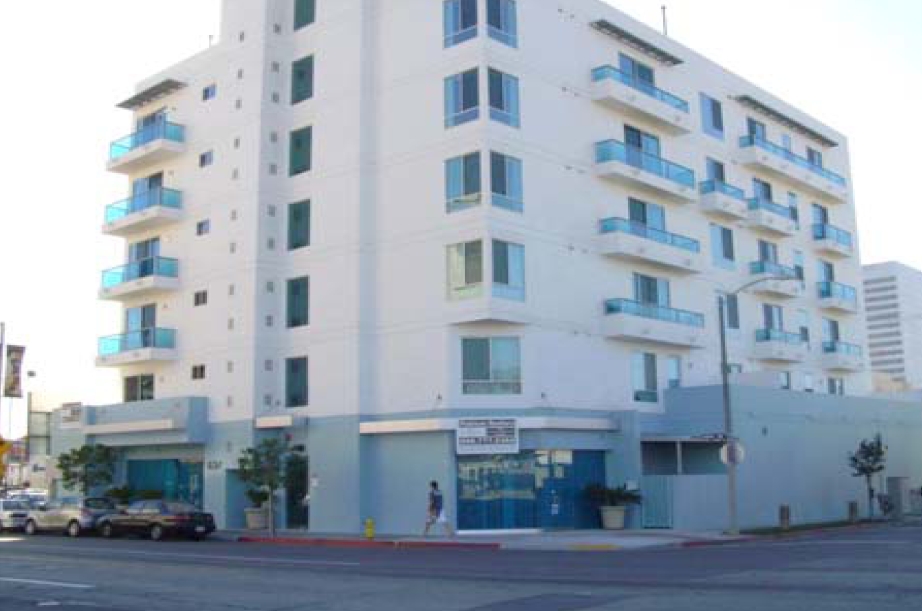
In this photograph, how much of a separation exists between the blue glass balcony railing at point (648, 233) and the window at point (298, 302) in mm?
11999

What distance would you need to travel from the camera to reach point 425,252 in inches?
1452

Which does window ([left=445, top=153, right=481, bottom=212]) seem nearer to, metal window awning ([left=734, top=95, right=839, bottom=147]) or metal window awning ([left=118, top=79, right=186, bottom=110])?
metal window awning ([left=118, top=79, right=186, bottom=110])

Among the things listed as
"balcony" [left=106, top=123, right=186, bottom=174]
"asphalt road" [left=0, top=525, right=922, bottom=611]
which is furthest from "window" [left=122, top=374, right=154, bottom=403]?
"asphalt road" [left=0, top=525, right=922, bottom=611]

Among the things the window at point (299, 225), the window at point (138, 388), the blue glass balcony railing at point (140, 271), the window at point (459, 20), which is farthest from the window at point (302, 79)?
the window at point (138, 388)

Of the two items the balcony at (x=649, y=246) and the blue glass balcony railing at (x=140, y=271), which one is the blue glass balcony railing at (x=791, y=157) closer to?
the balcony at (x=649, y=246)

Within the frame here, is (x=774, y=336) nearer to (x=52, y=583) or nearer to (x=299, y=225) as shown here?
(x=299, y=225)

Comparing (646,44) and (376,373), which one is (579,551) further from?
(646,44)

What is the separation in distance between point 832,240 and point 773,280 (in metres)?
9.20

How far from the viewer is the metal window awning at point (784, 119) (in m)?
49.9

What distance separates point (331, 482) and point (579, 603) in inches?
935

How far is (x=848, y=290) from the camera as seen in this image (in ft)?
184

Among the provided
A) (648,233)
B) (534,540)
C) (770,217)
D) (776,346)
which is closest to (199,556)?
(534,540)

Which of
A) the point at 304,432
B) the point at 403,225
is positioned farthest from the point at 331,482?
the point at 403,225

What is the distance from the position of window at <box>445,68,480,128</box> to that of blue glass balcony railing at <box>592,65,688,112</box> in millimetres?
6346
